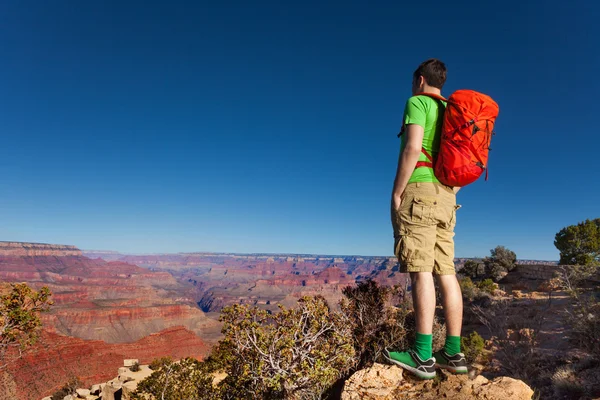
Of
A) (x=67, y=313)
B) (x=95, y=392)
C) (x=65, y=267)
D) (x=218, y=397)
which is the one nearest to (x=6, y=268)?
(x=65, y=267)

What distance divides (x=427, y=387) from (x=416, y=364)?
0.23 metres

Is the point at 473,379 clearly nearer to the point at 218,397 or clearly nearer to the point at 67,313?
the point at 218,397

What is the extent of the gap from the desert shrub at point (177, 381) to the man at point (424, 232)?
6747 mm

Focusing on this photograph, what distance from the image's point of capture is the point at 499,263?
27406 mm

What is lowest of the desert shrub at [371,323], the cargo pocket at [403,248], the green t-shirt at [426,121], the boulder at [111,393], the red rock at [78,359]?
the red rock at [78,359]

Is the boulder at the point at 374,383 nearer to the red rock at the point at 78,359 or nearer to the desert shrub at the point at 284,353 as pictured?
the desert shrub at the point at 284,353

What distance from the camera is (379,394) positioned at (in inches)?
97.3

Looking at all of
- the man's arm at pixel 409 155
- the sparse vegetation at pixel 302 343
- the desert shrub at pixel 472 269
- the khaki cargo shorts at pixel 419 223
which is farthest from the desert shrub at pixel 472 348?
the desert shrub at pixel 472 269

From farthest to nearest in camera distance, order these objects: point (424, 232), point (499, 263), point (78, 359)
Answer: point (78, 359) → point (499, 263) → point (424, 232)

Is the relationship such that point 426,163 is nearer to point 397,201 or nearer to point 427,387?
point 397,201

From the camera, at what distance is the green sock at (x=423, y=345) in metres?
2.42

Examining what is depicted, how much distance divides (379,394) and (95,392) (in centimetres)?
2612

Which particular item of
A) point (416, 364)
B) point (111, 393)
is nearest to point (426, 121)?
point (416, 364)

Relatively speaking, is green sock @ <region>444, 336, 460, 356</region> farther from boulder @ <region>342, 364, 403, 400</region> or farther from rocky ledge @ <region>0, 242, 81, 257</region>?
rocky ledge @ <region>0, 242, 81, 257</region>
